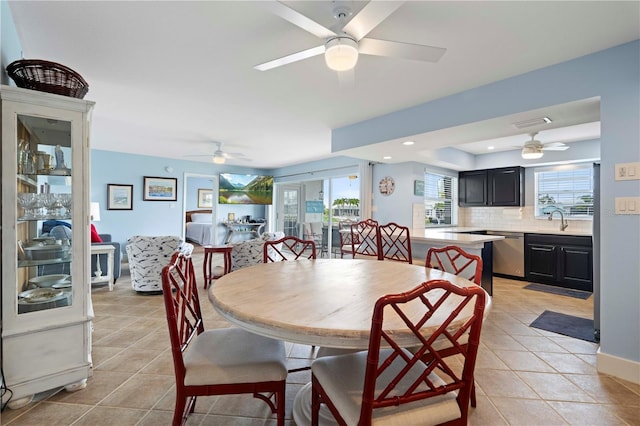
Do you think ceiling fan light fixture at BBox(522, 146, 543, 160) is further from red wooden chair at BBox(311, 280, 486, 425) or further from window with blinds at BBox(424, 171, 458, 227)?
red wooden chair at BBox(311, 280, 486, 425)

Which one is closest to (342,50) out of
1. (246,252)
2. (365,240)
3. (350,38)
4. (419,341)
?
(350,38)

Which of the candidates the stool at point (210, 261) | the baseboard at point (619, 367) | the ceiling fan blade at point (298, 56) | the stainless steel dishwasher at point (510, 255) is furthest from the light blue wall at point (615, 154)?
the stool at point (210, 261)

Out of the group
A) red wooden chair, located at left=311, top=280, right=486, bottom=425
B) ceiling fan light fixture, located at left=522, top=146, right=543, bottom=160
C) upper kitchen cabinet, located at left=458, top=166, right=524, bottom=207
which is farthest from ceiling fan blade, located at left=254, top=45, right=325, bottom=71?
upper kitchen cabinet, located at left=458, top=166, right=524, bottom=207

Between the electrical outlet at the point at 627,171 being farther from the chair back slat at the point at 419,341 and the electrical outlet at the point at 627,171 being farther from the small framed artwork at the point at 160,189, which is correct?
the small framed artwork at the point at 160,189

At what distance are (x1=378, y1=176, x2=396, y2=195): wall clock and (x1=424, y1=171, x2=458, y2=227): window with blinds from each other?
0.66 metres

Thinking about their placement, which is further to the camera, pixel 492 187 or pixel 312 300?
pixel 492 187

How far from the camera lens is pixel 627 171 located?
6.58ft

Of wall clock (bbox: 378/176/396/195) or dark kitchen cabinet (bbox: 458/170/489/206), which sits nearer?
wall clock (bbox: 378/176/396/195)

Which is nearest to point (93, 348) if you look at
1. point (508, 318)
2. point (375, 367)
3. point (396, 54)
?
point (375, 367)

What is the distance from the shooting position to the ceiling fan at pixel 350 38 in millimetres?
1385

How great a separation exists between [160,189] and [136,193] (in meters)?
0.49

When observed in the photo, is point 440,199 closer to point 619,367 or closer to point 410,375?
point 619,367

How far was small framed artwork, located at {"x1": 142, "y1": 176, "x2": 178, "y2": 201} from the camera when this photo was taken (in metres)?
6.60

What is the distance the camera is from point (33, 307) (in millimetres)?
1744
